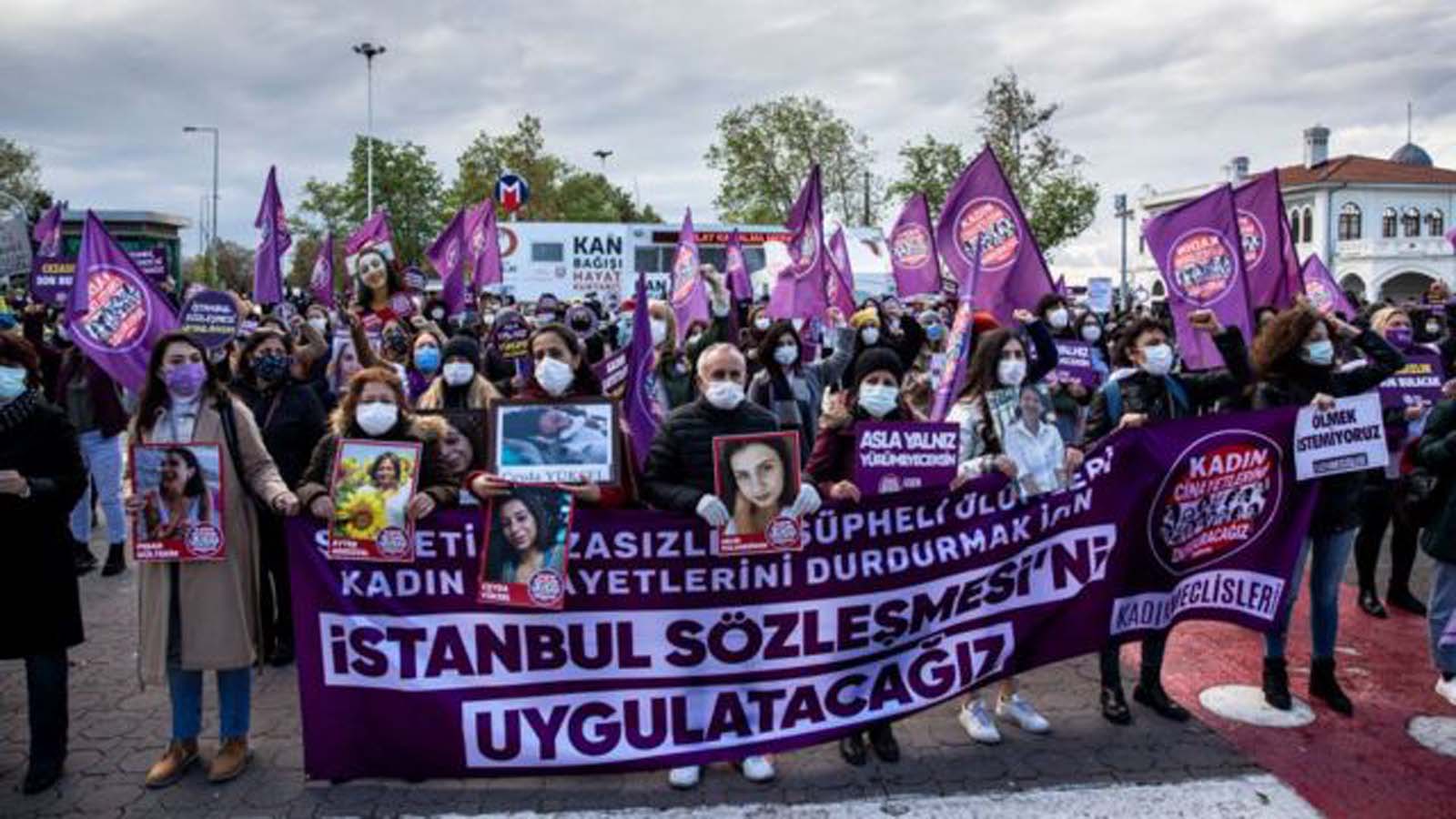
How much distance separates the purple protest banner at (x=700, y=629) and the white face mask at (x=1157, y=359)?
0.78 metres

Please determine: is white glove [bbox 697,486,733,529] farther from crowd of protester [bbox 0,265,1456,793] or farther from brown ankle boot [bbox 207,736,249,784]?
brown ankle boot [bbox 207,736,249,784]

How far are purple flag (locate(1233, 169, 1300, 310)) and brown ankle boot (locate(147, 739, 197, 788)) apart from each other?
636 cm

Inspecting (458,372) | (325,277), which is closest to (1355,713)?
(458,372)

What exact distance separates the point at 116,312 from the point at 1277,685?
6.41 meters

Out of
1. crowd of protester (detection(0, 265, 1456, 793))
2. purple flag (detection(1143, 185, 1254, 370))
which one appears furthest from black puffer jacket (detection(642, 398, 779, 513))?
purple flag (detection(1143, 185, 1254, 370))

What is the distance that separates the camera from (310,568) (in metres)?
4.27

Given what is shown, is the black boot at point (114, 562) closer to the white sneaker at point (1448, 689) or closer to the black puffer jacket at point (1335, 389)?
the black puffer jacket at point (1335, 389)

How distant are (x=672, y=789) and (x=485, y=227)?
461 inches

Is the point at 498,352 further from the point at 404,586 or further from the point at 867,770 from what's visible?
the point at 867,770

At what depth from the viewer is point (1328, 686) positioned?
5.15 meters

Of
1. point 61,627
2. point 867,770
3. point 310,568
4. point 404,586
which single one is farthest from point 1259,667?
point 61,627

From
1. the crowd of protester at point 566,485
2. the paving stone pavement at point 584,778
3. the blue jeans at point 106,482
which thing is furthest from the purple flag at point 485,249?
the paving stone pavement at point 584,778

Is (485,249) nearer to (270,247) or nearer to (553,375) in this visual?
(270,247)

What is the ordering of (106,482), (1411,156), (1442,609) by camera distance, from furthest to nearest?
1. (1411,156)
2. (106,482)
3. (1442,609)
